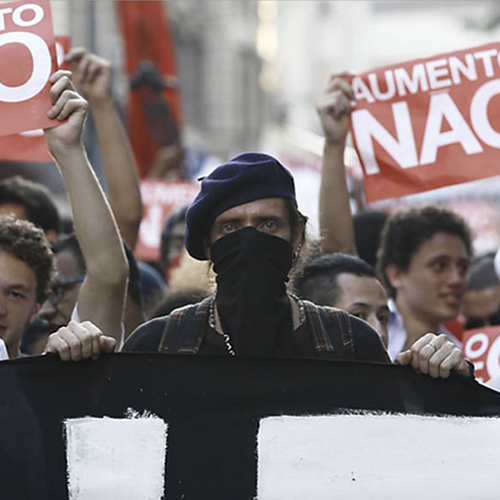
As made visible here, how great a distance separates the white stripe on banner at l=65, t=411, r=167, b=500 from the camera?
11.8ft

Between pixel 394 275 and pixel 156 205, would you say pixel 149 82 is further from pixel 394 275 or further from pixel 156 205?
pixel 394 275

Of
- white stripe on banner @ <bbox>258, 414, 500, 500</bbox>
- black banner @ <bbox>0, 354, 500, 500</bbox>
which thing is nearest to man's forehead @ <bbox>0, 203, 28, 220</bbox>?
black banner @ <bbox>0, 354, 500, 500</bbox>

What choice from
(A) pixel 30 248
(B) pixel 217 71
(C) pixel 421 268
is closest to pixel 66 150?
(A) pixel 30 248

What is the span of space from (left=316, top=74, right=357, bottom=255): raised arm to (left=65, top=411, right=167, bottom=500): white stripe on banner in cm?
183

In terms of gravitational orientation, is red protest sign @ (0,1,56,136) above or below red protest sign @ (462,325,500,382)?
above

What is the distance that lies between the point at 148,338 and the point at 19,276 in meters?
0.66

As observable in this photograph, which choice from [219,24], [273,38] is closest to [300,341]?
[219,24]

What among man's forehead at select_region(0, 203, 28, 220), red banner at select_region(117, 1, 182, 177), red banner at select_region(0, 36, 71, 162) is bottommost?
red banner at select_region(0, 36, 71, 162)

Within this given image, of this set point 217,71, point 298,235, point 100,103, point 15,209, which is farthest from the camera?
point 217,71

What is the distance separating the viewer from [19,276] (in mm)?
4449

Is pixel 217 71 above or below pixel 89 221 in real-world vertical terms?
above

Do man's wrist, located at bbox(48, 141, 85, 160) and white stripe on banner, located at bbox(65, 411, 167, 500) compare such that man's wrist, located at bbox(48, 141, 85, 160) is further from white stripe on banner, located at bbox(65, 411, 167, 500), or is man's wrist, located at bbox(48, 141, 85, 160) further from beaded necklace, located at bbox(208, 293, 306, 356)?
white stripe on banner, located at bbox(65, 411, 167, 500)

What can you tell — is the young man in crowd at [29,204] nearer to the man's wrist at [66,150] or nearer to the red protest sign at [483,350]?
the man's wrist at [66,150]

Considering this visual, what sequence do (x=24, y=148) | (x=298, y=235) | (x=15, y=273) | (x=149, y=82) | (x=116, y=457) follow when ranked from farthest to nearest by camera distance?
1. (x=149, y=82)
2. (x=24, y=148)
3. (x=15, y=273)
4. (x=298, y=235)
5. (x=116, y=457)
